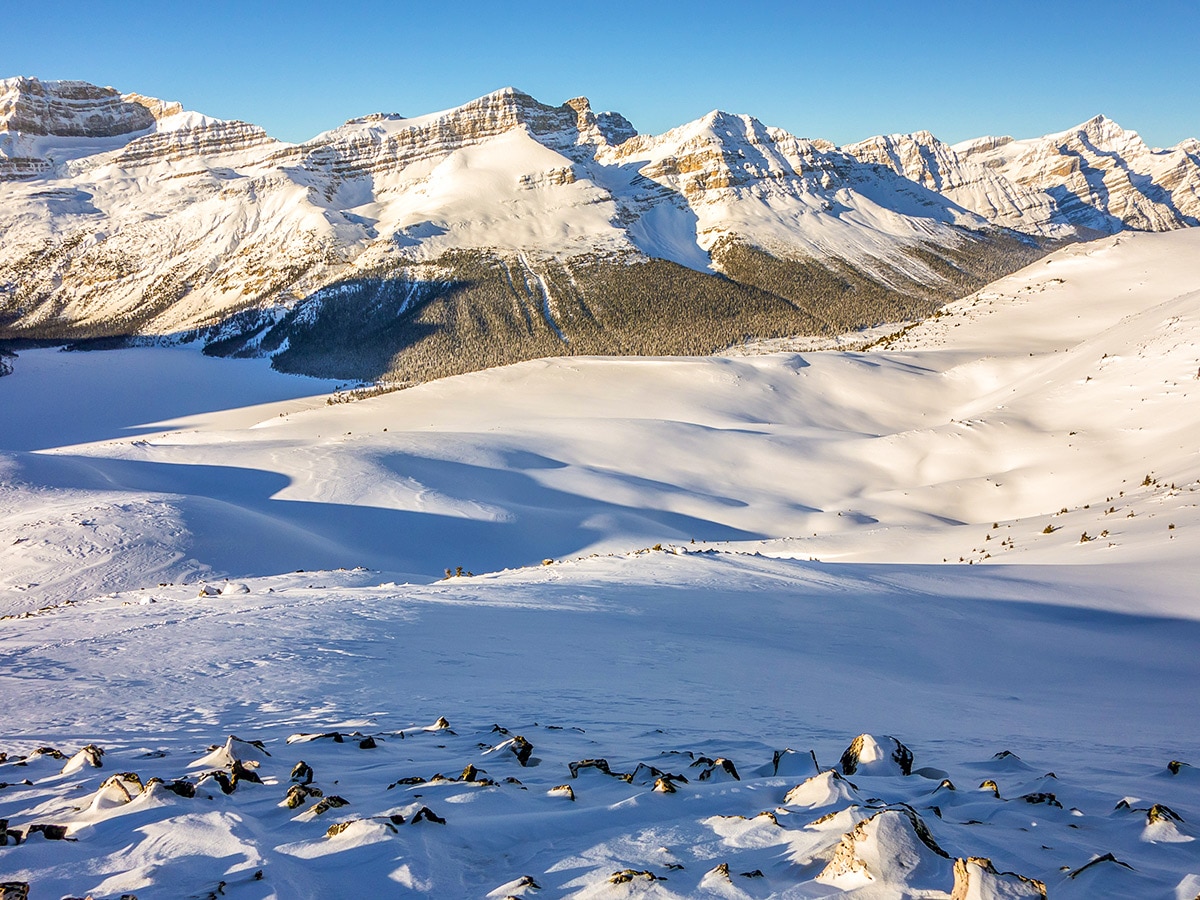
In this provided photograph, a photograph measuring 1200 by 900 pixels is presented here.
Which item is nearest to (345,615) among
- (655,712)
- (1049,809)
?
(655,712)

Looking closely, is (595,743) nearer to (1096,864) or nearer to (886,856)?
(886,856)

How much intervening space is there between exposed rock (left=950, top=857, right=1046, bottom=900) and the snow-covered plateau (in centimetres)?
1

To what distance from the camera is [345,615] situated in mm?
9398

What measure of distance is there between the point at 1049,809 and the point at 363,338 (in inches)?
5816

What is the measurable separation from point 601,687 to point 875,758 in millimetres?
2955

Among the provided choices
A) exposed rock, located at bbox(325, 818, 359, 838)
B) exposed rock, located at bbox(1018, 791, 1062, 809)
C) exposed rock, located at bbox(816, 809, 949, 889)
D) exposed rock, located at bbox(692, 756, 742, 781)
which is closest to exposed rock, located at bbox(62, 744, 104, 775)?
exposed rock, located at bbox(325, 818, 359, 838)

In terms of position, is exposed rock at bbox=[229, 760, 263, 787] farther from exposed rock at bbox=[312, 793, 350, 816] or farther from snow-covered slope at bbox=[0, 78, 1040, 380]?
snow-covered slope at bbox=[0, 78, 1040, 380]

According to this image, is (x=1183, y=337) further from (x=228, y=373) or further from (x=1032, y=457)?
(x=228, y=373)

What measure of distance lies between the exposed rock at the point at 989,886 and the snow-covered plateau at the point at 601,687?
0.04ft

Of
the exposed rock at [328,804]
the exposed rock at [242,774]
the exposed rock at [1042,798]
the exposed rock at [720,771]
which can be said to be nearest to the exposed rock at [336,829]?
the exposed rock at [328,804]

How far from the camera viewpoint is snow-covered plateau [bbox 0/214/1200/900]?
3277mm

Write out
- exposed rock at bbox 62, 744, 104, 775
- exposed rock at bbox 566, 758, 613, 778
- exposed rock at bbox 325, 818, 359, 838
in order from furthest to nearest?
exposed rock at bbox 566, 758, 613, 778
exposed rock at bbox 62, 744, 104, 775
exposed rock at bbox 325, 818, 359, 838

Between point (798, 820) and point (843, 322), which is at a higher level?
point (843, 322)

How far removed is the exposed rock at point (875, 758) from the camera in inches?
192
